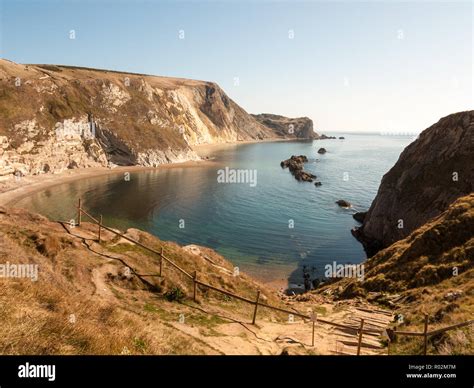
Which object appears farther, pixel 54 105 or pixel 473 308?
pixel 54 105

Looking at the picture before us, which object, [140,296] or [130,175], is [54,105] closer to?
[130,175]

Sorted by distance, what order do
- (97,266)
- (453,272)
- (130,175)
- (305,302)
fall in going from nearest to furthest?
1. (97,266)
2. (453,272)
3. (305,302)
4. (130,175)

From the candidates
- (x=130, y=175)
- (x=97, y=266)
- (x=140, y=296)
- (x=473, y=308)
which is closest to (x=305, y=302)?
(x=473, y=308)

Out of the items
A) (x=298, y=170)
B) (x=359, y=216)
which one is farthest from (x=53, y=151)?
(x=359, y=216)

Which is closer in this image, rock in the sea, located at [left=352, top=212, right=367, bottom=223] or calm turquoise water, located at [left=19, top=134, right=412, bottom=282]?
calm turquoise water, located at [left=19, top=134, right=412, bottom=282]

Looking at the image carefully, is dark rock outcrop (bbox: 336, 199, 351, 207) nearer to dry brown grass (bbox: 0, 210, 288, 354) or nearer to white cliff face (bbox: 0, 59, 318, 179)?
dry brown grass (bbox: 0, 210, 288, 354)

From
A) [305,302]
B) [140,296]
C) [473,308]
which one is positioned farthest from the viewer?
[305,302]

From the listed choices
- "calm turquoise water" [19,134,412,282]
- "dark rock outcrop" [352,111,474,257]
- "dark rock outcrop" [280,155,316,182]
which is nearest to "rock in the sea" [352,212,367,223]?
"calm turquoise water" [19,134,412,282]
